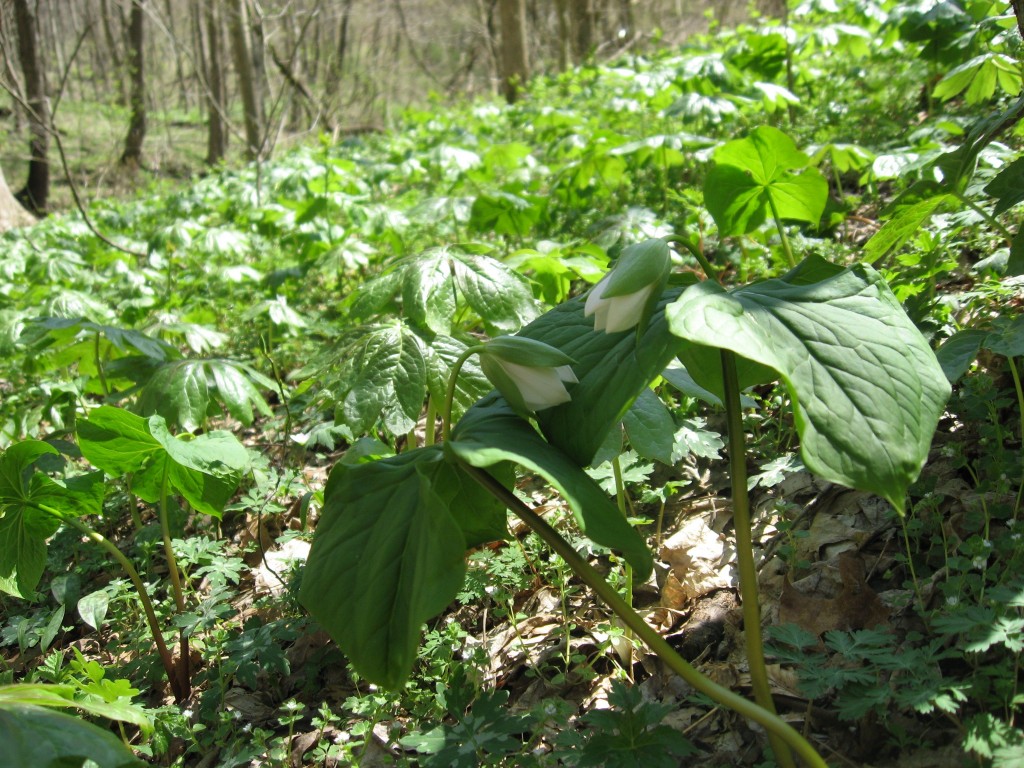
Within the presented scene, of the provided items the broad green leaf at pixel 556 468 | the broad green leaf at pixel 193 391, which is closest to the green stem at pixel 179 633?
the broad green leaf at pixel 193 391

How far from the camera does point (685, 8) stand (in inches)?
631

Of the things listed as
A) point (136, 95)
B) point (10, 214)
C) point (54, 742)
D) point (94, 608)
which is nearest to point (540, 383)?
point (54, 742)

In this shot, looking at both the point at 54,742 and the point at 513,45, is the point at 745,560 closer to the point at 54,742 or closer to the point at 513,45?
the point at 54,742

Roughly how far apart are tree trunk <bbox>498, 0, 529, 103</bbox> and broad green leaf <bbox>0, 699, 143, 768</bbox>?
864 cm

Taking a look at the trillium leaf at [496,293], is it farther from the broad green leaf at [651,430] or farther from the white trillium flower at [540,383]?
the white trillium flower at [540,383]

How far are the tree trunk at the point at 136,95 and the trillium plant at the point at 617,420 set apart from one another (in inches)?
437

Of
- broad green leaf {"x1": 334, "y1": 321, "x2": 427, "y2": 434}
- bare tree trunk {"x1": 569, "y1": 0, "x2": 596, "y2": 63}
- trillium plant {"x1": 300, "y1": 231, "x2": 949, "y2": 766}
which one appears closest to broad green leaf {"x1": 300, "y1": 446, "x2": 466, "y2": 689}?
trillium plant {"x1": 300, "y1": 231, "x2": 949, "y2": 766}

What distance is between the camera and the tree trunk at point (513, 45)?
8.81 meters

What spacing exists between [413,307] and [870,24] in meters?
4.21

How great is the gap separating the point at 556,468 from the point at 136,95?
1202cm

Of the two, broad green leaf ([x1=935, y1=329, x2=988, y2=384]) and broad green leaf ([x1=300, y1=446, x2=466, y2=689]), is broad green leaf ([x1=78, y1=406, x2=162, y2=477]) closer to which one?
broad green leaf ([x1=300, y1=446, x2=466, y2=689])

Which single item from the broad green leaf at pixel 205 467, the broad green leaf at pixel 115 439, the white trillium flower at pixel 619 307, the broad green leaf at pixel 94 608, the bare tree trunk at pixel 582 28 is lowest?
the broad green leaf at pixel 94 608

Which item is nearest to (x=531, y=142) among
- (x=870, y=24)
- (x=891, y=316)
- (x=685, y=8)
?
(x=870, y=24)

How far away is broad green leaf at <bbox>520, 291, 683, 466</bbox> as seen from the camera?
88 centimetres
